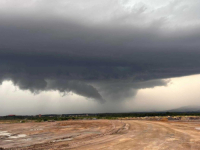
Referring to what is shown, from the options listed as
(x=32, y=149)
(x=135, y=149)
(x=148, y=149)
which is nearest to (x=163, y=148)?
(x=148, y=149)

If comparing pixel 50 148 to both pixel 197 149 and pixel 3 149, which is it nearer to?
pixel 3 149

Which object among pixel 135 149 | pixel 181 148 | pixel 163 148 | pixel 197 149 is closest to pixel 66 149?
pixel 135 149

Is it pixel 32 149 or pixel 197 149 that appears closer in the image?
pixel 197 149

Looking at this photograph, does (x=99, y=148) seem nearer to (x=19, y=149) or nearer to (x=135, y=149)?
(x=135, y=149)

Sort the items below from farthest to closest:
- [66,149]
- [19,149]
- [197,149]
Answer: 1. [19,149]
2. [66,149]
3. [197,149]

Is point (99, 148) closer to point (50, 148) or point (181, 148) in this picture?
point (50, 148)

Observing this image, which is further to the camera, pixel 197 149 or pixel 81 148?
pixel 81 148

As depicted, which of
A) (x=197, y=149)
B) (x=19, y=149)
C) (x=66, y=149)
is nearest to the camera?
(x=197, y=149)

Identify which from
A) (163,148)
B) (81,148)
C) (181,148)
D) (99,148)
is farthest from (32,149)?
(181,148)
